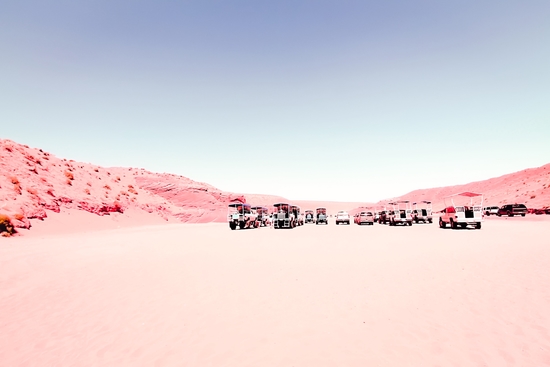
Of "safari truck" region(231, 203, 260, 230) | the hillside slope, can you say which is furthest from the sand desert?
the hillside slope

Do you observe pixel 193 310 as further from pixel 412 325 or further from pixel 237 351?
pixel 412 325

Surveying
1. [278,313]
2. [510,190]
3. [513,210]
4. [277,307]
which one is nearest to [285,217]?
[277,307]

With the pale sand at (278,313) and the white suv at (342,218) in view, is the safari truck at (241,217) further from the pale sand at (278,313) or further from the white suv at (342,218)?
the pale sand at (278,313)

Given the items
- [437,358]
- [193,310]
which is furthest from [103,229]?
[437,358]

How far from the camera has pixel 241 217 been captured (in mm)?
35031

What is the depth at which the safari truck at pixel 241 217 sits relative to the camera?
1364 inches

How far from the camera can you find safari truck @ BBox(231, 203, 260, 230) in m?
34.7

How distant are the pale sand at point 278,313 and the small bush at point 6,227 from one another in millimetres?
13006

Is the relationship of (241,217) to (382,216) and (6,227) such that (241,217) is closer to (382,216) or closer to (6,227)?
(6,227)

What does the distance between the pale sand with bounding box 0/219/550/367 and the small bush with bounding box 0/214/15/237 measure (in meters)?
13.0

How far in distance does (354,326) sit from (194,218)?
5309cm

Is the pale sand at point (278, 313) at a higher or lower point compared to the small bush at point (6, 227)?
lower

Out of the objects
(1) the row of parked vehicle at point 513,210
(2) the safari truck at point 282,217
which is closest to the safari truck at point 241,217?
(2) the safari truck at point 282,217

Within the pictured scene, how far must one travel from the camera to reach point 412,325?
18.9ft
